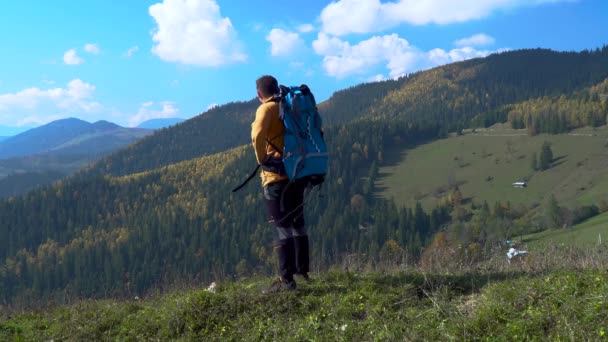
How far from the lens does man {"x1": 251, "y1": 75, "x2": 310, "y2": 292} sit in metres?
→ 5.69

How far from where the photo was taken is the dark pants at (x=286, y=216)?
5.92 metres

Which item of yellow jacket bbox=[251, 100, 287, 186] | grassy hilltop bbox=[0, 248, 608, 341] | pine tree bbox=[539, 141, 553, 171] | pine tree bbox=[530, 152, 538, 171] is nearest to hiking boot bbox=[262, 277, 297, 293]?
grassy hilltop bbox=[0, 248, 608, 341]

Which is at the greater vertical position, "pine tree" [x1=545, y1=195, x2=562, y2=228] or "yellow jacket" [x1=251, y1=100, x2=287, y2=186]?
"yellow jacket" [x1=251, y1=100, x2=287, y2=186]

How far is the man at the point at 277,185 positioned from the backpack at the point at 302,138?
0.12 m

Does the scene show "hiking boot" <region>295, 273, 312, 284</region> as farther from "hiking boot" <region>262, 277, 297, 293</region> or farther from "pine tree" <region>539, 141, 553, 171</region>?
"pine tree" <region>539, 141, 553, 171</region>

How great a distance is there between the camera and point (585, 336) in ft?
12.4

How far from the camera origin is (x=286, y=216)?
19.5 ft

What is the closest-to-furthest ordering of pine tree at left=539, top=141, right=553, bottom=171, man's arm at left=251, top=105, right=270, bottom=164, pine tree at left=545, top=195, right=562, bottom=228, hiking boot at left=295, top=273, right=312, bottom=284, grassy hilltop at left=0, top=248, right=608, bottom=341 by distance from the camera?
grassy hilltop at left=0, top=248, right=608, bottom=341, man's arm at left=251, top=105, right=270, bottom=164, hiking boot at left=295, top=273, right=312, bottom=284, pine tree at left=545, top=195, right=562, bottom=228, pine tree at left=539, top=141, right=553, bottom=171

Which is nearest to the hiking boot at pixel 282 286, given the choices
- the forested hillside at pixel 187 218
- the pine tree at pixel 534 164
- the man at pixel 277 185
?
the man at pixel 277 185

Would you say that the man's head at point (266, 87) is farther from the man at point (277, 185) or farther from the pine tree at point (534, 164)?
the pine tree at point (534, 164)

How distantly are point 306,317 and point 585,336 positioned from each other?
2.68 meters

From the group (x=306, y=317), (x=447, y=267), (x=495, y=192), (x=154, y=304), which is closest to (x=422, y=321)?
(x=306, y=317)

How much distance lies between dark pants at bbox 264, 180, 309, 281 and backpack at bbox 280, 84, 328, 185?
8.3 inches

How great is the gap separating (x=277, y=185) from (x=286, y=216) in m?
0.41
